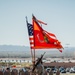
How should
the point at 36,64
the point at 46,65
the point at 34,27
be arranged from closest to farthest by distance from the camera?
the point at 36,64
the point at 34,27
the point at 46,65

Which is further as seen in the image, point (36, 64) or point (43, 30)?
point (43, 30)

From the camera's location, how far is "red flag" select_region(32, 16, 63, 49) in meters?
23.9

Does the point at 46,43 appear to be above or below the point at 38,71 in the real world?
above

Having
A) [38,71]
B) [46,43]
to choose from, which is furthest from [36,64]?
[46,43]

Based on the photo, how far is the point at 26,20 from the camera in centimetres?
2380

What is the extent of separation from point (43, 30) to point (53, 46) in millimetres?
1333

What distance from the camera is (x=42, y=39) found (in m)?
24.2

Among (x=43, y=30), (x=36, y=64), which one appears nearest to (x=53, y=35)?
(x=43, y=30)

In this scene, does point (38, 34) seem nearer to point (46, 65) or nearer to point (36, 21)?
point (36, 21)

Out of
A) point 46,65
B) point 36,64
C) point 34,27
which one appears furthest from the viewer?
point 46,65

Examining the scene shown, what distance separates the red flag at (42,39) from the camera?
78.3 feet

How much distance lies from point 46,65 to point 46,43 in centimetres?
3791

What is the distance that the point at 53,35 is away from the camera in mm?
24500

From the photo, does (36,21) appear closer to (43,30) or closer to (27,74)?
(43,30)
